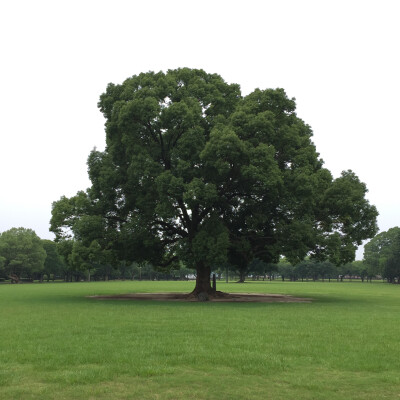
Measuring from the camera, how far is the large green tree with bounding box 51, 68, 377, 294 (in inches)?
1110

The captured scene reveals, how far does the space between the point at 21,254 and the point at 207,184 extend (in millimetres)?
79273

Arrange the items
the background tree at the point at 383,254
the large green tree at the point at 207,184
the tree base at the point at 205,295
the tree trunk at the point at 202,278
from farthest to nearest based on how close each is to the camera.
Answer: the background tree at the point at 383,254 < the tree trunk at the point at 202,278 < the tree base at the point at 205,295 < the large green tree at the point at 207,184

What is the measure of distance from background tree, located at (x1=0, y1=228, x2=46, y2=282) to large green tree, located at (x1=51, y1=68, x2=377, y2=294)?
67.4 metres

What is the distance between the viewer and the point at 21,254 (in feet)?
307

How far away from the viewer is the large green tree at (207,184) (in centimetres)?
2819

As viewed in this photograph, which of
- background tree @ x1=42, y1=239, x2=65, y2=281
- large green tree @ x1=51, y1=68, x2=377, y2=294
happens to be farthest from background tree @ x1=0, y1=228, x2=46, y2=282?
large green tree @ x1=51, y1=68, x2=377, y2=294

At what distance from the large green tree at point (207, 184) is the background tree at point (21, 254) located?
221ft

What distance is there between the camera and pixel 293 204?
100 ft

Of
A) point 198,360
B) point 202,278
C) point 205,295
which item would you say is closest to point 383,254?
point 202,278

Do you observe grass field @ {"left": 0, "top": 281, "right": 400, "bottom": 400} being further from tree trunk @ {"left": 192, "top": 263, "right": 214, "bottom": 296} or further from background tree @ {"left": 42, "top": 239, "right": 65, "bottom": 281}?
background tree @ {"left": 42, "top": 239, "right": 65, "bottom": 281}

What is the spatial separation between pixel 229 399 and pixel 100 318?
12743 millimetres

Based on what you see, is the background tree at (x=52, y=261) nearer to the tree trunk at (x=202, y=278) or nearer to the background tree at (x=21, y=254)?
the background tree at (x=21, y=254)

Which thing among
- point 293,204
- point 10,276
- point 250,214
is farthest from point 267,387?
point 10,276

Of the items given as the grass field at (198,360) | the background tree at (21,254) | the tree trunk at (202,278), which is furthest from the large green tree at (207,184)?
the background tree at (21,254)
